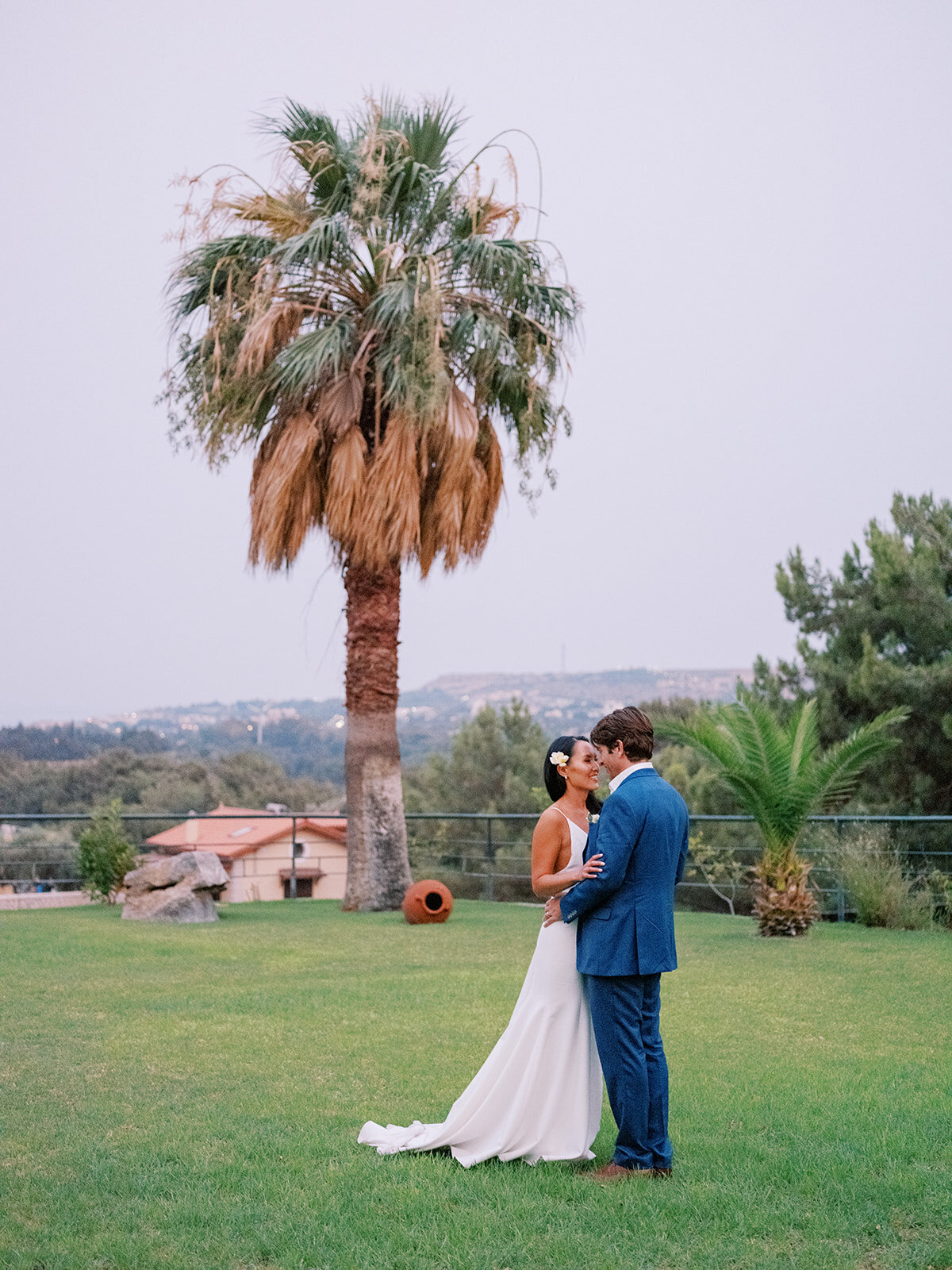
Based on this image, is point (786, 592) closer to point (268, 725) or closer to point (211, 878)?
point (211, 878)

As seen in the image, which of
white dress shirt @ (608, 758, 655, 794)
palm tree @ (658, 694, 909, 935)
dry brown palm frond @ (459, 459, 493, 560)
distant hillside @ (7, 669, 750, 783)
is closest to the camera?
white dress shirt @ (608, 758, 655, 794)

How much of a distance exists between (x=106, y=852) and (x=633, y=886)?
1308 cm

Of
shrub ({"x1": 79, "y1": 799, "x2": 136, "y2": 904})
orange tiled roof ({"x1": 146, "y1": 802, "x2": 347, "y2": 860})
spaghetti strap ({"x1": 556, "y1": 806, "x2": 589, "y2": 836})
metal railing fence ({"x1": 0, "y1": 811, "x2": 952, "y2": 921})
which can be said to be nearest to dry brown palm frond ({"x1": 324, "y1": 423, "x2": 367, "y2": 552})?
metal railing fence ({"x1": 0, "y1": 811, "x2": 952, "y2": 921})

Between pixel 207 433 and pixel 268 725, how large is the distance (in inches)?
2468

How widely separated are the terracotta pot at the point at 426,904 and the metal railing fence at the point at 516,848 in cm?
129

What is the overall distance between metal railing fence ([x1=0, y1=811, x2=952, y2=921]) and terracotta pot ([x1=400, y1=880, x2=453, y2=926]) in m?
1.29

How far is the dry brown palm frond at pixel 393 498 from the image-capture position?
14.8m

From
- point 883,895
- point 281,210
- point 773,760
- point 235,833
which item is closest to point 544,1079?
point 773,760

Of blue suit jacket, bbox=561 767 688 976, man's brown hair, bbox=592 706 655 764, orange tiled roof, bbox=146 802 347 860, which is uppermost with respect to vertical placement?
man's brown hair, bbox=592 706 655 764

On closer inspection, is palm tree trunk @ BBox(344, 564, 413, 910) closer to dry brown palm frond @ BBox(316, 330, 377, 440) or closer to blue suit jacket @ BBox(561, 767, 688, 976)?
dry brown palm frond @ BBox(316, 330, 377, 440)

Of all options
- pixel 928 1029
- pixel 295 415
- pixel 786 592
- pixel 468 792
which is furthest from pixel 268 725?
pixel 928 1029

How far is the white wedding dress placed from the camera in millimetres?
4918

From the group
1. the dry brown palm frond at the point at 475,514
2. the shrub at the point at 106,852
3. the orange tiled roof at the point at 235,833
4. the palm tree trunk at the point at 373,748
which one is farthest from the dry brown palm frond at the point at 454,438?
the orange tiled roof at the point at 235,833

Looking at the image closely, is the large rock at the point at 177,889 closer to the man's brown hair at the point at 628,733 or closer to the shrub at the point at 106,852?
the shrub at the point at 106,852
